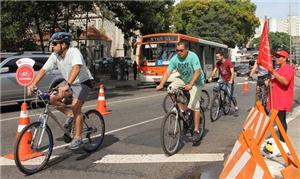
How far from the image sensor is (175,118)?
770 cm

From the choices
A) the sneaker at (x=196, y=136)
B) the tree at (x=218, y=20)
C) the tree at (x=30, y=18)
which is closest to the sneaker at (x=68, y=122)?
the sneaker at (x=196, y=136)

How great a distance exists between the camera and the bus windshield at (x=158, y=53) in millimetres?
26766

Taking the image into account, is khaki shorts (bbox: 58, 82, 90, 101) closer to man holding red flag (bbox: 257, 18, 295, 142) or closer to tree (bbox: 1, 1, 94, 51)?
man holding red flag (bbox: 257, 18, 295, 142)

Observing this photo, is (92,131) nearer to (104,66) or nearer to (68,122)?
(68,122)

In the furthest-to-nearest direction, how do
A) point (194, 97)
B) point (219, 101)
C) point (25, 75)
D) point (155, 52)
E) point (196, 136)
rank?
point (155, 52)
point (25, 75)
point (219, 101)
point (196, 136)
point (194, 97)

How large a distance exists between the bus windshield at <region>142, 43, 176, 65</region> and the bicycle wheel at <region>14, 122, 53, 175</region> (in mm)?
20055

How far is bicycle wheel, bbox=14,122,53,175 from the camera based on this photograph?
642cm

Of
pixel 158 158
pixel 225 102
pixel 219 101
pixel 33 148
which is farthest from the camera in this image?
pixel 225 102

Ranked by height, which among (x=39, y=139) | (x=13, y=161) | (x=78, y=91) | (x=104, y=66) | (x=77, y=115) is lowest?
(x=13, y=161)

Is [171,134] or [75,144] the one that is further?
[171,134]

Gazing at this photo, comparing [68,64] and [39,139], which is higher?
[68,64]

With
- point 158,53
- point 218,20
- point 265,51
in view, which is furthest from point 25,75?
point 218,20

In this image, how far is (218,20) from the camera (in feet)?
214

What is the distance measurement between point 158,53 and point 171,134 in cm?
1989
